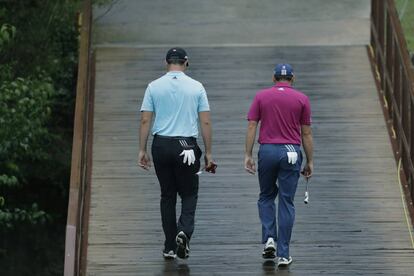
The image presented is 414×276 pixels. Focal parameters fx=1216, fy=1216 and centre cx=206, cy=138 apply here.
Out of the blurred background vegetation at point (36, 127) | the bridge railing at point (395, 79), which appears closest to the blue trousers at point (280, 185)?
the bridge railing at point (395, 79)

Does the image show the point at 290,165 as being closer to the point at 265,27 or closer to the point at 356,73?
the point at 356,73

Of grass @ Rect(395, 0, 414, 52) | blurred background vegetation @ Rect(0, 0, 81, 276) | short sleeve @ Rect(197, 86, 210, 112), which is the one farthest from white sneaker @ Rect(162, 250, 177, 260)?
grass @ Rect(395, 0, 414, 52)

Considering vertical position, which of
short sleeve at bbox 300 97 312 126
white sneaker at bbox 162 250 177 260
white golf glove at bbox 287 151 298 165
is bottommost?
white sneaker at bbox 162 250 177 260

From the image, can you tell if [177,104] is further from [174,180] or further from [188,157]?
[174,180]

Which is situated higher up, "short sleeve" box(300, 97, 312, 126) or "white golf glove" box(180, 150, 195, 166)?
"short sleeve" box(300, 97, 312, 126)

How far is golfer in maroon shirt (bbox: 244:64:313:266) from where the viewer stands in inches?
374

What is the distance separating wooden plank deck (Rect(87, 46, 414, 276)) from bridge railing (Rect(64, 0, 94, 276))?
0.29ft

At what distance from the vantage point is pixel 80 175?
10.1 metres

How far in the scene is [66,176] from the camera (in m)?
14.6

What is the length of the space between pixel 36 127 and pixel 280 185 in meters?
3.25

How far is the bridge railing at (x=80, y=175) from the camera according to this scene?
9060 millimetres

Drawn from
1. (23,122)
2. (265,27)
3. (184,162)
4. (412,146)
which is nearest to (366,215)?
(412,146)

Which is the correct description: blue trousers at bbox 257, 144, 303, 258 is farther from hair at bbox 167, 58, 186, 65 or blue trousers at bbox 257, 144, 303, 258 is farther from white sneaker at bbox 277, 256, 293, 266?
hair at bbox 167, 58, 186, 65

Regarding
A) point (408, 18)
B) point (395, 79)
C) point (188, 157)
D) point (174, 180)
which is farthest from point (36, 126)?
point (408, 18)
